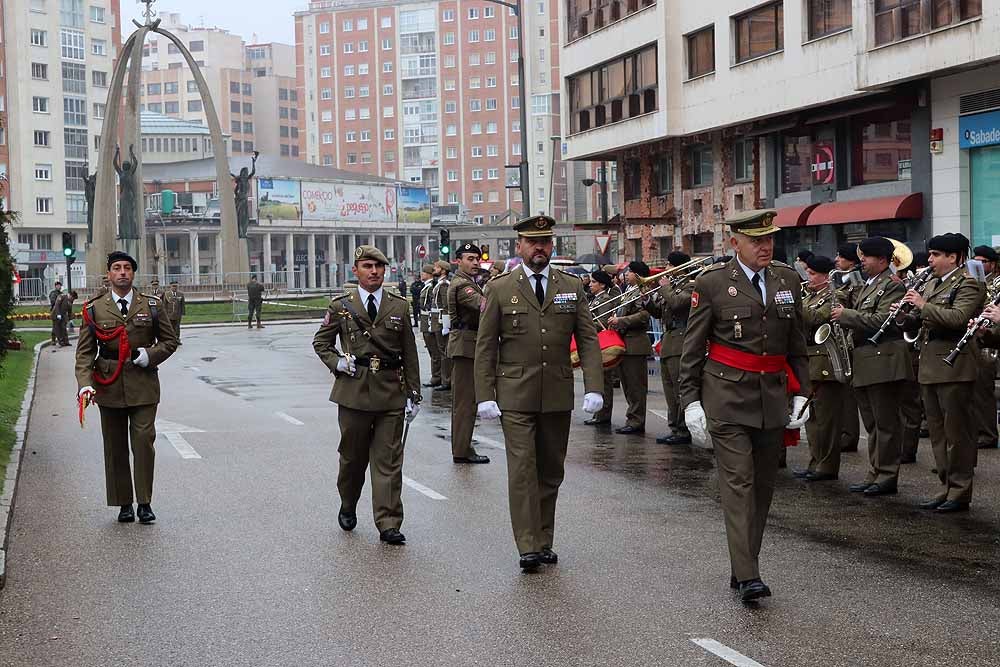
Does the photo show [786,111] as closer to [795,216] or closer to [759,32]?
[795,216]

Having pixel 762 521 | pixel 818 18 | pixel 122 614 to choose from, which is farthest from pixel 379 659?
pixel 818 18

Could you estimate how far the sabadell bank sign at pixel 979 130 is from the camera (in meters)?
25.9

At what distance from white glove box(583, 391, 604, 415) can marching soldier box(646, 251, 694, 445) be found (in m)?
6.05

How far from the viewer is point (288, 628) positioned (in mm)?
7152

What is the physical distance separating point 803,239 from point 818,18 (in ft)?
16.7

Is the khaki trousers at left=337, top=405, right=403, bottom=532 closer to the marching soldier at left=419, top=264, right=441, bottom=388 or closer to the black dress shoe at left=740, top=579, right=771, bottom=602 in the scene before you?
the black dress shoe at left=740, top=579, right=771, bottom=602

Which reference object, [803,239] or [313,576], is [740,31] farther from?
[313,576]

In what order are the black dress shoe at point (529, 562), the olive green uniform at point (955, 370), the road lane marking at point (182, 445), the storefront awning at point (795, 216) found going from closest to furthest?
the black dress shoe at point (529, 562), the olive green uniform at point (955, 370), the road lane marking at point (182, 445), the storefront awning at point (795, 216)

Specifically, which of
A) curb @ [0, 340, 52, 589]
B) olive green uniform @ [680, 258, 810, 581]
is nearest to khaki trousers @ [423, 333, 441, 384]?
curb @ [0, 340, 52, 589]

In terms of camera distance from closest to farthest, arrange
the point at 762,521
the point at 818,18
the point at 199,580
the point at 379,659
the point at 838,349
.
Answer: the point at 379,659, the point at 762,521, the point at 199,580, the point at 838,349, the point at 818,18

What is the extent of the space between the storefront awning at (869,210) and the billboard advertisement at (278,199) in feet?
320

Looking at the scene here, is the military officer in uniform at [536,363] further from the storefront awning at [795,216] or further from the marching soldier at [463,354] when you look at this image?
the storefront awning at [795,216]

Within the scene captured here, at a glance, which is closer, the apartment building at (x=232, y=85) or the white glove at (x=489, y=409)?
the white glove at (x=489, y=409)

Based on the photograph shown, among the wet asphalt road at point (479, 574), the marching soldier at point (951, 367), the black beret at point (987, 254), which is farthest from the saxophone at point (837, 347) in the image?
the black beret at point (987, 254)
